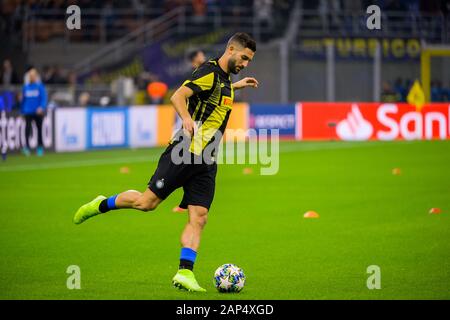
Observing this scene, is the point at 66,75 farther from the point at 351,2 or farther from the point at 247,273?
the point at 247,273

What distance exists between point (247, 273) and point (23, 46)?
26155 millimetres

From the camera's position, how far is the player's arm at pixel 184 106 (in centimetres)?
884

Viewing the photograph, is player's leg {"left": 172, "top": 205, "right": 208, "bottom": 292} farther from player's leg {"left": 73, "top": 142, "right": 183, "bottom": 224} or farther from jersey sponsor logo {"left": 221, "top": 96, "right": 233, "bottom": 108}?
jersey sponsor logo {"left": 221, "top": 96, "right": 233, "bottom": 108}

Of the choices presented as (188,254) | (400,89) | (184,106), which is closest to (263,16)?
(400,89)

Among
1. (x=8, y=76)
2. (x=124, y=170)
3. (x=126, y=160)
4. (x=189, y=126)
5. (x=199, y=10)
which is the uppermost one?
(x=199, y=10)

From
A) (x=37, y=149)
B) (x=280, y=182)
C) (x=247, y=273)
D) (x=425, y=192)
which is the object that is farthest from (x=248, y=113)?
(x=247, y=273)

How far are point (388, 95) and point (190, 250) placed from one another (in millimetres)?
24199

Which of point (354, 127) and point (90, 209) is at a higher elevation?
point (354, 127)

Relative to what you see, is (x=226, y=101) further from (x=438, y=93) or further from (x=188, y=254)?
(x=438, y=93)

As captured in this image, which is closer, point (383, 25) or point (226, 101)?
point (226, 101)

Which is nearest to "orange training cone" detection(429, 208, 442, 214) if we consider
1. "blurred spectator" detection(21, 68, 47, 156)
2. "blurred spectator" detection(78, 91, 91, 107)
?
"blurred spectator" detection(21, 68, 47, 156)

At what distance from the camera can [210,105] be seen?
30.5 ft

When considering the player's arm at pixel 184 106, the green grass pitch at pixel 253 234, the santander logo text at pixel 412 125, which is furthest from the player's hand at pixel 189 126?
the santander logo text at pixel 412 125

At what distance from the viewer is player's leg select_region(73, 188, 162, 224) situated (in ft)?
31.3
